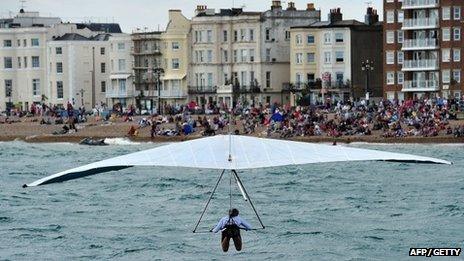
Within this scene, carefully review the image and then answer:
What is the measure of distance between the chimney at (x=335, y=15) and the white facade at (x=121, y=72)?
721 inches

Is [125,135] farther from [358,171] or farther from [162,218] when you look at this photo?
[162,218]

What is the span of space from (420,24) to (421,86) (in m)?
4.10

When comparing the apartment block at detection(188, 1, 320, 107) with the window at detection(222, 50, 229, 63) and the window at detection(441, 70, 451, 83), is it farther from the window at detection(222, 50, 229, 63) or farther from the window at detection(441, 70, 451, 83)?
the window at detection(441, 70, 451, 83)

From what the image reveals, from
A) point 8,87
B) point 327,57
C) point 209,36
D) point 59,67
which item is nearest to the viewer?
point 327,57

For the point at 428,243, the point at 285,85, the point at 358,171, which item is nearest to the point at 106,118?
the point at 285,85

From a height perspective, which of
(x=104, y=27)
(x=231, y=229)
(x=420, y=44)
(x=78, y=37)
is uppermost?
(x=104, y=27)

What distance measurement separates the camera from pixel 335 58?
421 ft

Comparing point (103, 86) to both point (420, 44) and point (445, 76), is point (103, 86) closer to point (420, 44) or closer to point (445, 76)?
point (420, 44)

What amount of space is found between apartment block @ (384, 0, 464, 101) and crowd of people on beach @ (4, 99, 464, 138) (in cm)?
941

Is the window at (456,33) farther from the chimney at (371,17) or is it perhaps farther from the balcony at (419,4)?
the chimney at (371,17)

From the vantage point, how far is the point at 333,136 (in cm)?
9350

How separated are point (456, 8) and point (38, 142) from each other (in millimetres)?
30454

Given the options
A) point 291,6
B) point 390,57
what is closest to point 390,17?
point 390,57

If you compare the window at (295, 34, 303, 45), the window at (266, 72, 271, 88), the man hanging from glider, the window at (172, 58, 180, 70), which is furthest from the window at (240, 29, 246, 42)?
the man hanging from glider
